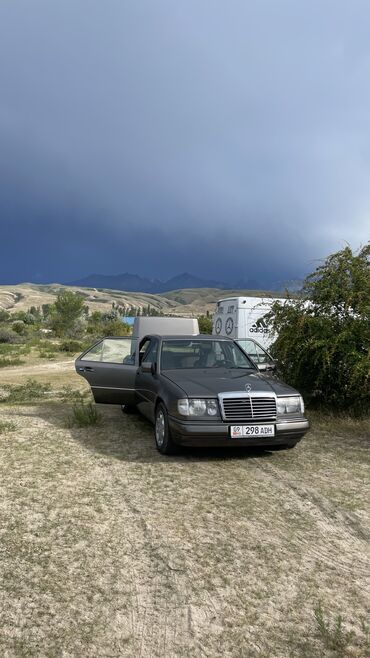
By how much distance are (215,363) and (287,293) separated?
2.96m

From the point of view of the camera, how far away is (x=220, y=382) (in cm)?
605

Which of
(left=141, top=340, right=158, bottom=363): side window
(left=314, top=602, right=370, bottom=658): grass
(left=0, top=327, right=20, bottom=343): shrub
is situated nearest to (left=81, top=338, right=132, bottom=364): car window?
(left=141, top=340, right=158, bottom=363): side window

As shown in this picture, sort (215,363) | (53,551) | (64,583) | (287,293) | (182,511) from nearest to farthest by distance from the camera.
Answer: (64,583) < (53,551) < (182,511) < (215,363) < (287,293)

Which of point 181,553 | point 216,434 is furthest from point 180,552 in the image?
point 216,434

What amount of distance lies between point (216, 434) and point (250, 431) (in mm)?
413

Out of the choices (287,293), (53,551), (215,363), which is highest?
(287,293)

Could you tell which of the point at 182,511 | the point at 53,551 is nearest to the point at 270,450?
the point at 182,511

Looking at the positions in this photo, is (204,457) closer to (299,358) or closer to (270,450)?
(270,450)

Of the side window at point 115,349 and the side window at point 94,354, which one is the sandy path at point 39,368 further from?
the side window at point 94,354

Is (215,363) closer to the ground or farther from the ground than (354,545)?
farther from the ground

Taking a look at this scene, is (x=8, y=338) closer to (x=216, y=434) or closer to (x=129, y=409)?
(x=129, y=409)

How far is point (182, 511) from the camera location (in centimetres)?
427

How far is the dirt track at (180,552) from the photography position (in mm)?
2617

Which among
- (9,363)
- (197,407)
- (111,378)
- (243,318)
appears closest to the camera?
(197,407)
